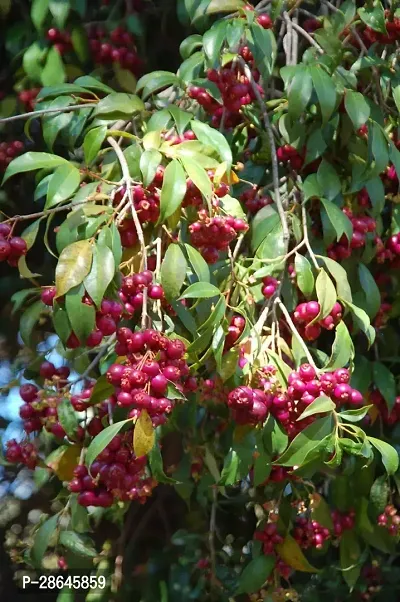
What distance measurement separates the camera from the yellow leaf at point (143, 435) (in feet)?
3.28

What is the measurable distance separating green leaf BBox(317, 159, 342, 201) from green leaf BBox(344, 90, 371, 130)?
0.08 meters

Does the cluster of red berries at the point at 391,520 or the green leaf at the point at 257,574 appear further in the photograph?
the cluster of red berries at the point at 391,520

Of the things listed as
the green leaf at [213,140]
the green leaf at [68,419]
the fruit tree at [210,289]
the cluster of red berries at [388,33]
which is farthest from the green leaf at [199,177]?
the cluster of red berries at [388,33]

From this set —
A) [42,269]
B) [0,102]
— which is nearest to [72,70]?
[0,102]

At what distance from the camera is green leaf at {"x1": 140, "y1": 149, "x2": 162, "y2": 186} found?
1060mm

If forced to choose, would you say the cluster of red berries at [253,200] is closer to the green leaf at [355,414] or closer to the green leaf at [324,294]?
the green leaf at [324,294]

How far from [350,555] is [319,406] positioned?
0.60 meters

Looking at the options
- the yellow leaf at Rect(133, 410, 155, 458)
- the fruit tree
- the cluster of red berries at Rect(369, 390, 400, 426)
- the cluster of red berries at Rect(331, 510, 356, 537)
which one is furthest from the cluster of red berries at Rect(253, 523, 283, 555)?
the yellow leaf at Rect(133, 410, 155, 458)

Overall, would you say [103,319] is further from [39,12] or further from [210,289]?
[39,12]

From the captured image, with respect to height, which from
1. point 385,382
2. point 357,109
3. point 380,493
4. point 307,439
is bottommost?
point 380,493

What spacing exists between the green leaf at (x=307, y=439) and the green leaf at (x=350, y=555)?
545 millimetres

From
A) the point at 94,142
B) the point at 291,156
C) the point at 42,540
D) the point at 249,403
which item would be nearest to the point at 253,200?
the point at 291,156

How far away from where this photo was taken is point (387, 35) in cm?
141

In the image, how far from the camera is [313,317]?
3.92 feet
